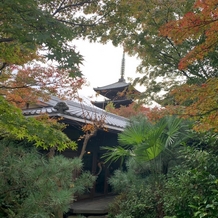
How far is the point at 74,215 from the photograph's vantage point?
19.3ft

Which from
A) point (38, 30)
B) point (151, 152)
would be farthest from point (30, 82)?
point (151, 152)

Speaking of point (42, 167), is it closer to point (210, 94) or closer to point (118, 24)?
point (118, 24)

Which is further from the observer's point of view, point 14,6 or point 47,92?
point 47,92

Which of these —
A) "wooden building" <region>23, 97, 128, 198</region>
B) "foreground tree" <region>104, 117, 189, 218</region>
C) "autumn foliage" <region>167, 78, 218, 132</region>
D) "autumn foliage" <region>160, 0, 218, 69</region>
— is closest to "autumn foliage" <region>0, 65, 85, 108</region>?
"wooden building" <region>23, 97, 128, 198</region>

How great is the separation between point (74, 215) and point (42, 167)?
2958 millimetres

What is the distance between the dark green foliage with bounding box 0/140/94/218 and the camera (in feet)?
10.2

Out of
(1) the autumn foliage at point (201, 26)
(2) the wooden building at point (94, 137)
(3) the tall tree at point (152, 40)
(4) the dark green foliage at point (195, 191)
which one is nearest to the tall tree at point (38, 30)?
(3) the tall tree at point (152, 40)

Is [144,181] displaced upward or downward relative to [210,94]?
downward

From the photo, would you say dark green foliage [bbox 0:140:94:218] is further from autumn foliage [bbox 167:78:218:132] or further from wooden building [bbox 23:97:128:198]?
autumn foliage [bbox 167:78:218:132]

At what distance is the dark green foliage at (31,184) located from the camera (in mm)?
3105

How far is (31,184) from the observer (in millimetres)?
3309

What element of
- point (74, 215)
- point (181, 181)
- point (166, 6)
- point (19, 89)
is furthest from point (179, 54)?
point (74, 215)

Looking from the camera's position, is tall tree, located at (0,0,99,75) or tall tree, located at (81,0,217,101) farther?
tall tree, located at (81,0,217,101)

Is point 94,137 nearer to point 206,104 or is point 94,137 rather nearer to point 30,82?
point 30,82
